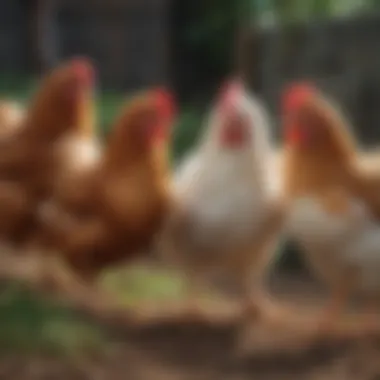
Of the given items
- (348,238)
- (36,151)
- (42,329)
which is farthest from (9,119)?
(348,238)

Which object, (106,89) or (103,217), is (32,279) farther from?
(106,89)

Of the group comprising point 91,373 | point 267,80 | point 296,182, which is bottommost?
point 91,373

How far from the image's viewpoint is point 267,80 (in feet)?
2.90

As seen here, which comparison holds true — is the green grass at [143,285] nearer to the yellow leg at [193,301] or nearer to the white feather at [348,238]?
the yellow leg at [193,301]

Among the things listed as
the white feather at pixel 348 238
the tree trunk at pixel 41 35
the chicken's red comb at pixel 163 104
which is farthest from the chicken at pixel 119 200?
the tree trunk at pixel 41 35

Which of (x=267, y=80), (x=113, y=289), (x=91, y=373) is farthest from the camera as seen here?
(x=267, y=80)

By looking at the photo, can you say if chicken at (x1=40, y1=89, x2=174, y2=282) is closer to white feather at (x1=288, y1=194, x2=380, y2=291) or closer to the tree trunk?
white feather at (x1=288, y1=194, x2=380, y2=291)

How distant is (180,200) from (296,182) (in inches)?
3.3

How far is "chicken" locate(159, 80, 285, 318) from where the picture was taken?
614 millimetres

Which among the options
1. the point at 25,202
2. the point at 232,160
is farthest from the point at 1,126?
the point at 232,160

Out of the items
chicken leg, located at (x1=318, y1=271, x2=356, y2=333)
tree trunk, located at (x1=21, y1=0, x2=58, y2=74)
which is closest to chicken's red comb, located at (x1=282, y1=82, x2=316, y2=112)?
chicken leg, located at (x1=318, y1=271, x2=356, y2=333)

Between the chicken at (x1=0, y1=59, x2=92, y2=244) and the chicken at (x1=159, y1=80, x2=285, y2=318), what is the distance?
0.10 metres

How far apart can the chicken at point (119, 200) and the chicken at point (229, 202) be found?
0.02 meters

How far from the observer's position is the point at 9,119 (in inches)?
27.6
